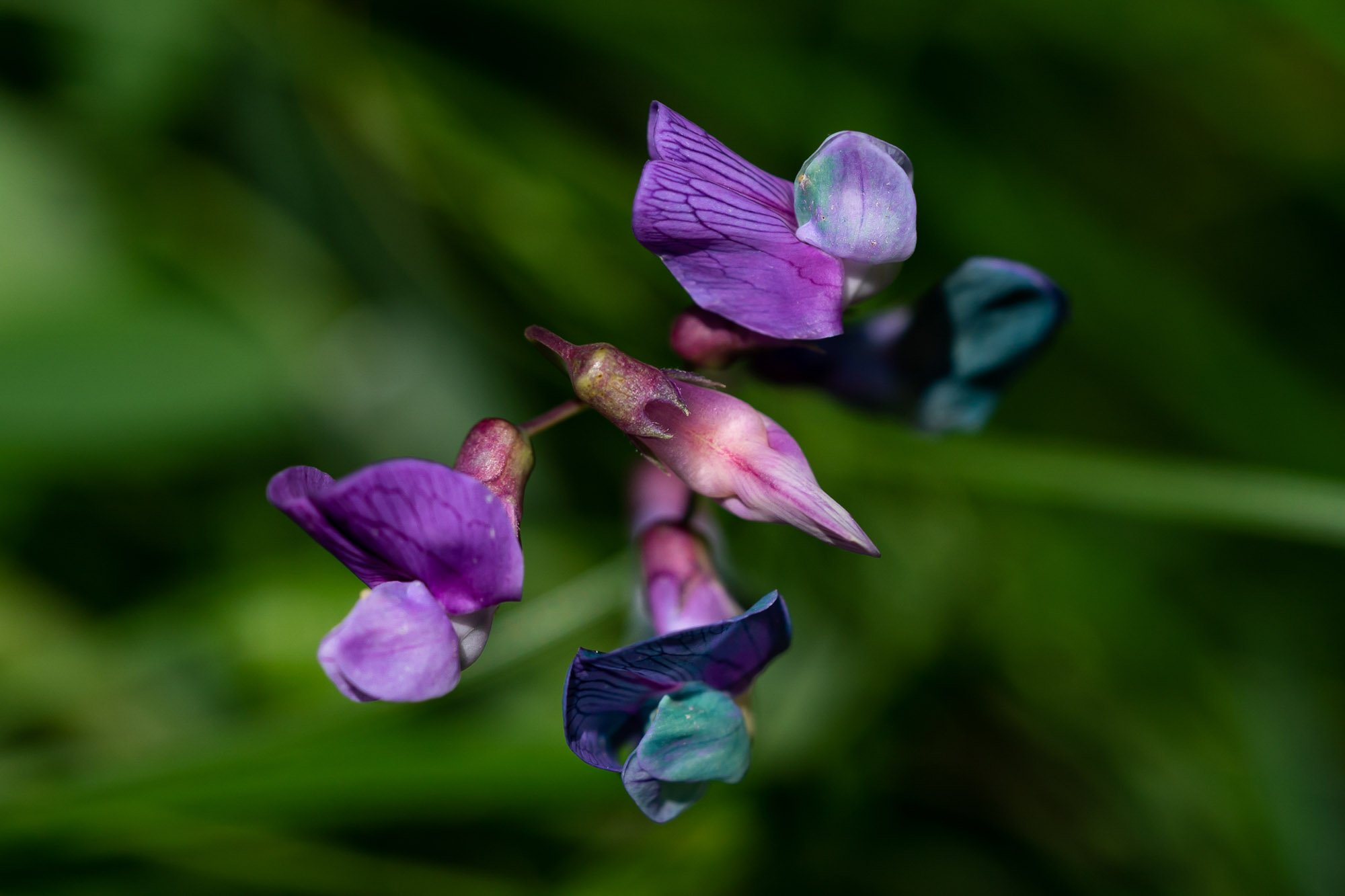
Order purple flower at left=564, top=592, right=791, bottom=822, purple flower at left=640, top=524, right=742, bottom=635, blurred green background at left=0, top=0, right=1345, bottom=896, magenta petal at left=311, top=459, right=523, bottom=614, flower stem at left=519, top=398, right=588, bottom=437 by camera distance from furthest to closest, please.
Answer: blurred green background at left=0, top=0, right=1345, bottom=896 → purple flower at left=640, top=524, right=742, bottom=635 → flower stem at left=519, top=398, right=588, bottom=437 → purple flower at left=564, top=592, right=791, bottom=822 → magenta petal at left=311, top=459, right=523, bottom=614

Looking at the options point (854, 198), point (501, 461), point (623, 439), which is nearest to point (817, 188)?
point (854, 198)

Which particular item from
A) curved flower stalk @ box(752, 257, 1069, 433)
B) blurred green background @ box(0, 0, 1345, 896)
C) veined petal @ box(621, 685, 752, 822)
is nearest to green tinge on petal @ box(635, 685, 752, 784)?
veined petal @ box(621, 685, 752, 822)

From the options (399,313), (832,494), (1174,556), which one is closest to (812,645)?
(832,494)

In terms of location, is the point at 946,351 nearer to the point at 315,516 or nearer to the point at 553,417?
the point at 553,417

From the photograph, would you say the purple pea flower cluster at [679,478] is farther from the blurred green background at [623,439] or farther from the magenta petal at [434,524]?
the blurred green background at [623,439]

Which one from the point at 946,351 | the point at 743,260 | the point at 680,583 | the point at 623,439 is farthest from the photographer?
the point at 623,439

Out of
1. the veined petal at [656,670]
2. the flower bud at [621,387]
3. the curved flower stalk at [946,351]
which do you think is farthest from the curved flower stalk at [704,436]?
the curved flower stalk at [946,351]

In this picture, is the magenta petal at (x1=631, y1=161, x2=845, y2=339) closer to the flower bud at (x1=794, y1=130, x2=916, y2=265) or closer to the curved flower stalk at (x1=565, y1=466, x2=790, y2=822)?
the flower bud at (x1=794, y1=130, x2=916, y2=265)
